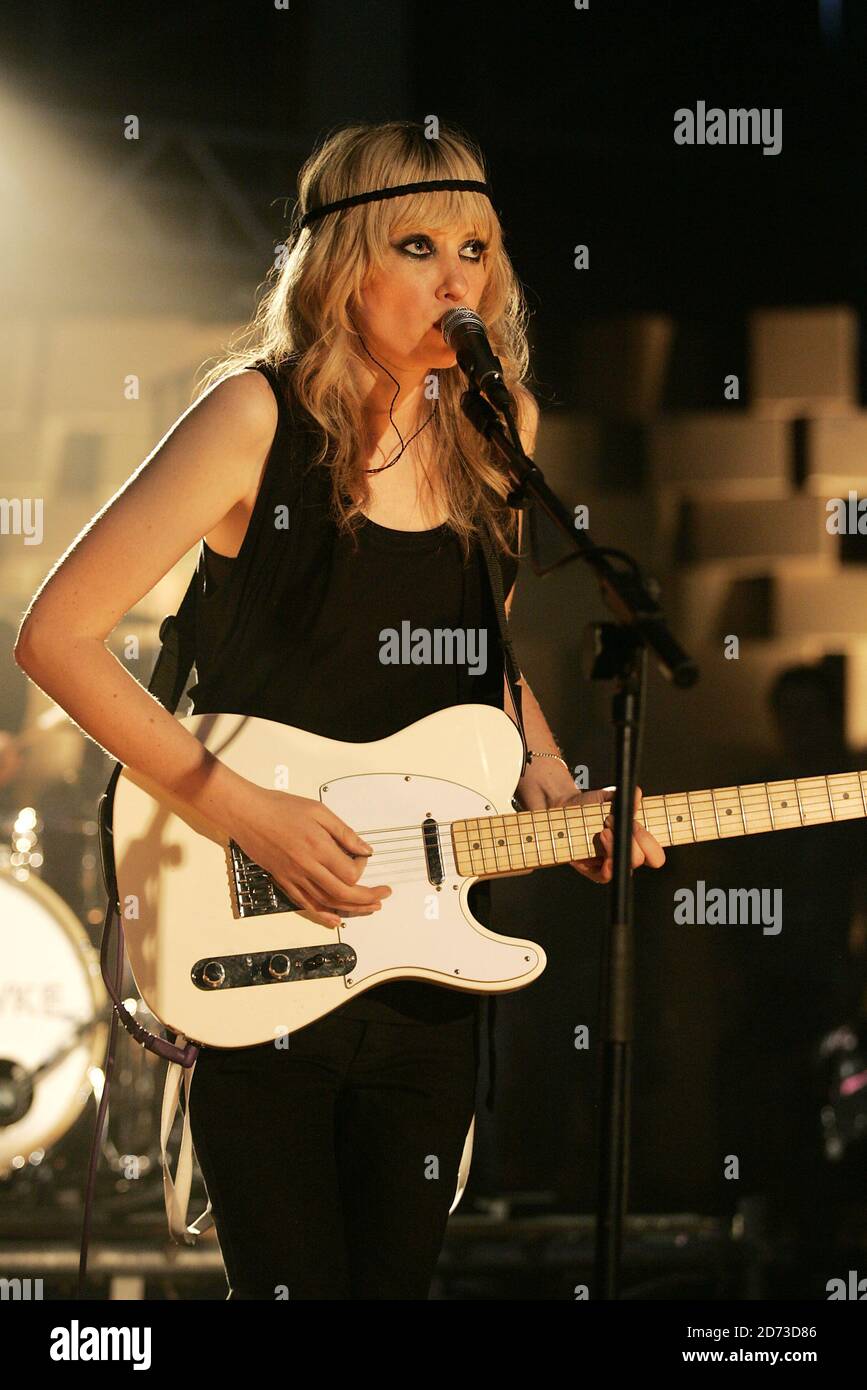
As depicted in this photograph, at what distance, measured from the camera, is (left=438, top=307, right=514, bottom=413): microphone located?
196cm

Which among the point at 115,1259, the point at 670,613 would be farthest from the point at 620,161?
the point at 115,1259

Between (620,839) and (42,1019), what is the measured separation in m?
3.55

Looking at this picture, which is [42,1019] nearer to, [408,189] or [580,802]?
[580,802]

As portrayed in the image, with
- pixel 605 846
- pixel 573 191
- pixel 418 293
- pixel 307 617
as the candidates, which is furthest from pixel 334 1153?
pixel 573 191

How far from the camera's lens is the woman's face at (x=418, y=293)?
2.25 m

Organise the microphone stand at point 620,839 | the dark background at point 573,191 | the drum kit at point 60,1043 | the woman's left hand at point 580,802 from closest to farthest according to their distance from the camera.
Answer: the microphone stand at point 620,839, the woman's left hand at point 580,802, the dark background at point 573,191, the drum kit at point 60,1043

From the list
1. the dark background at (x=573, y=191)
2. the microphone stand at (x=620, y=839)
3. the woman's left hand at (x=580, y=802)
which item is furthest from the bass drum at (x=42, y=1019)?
the microphone stand at (x=620, y=839)

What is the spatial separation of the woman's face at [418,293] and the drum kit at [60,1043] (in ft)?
9.42

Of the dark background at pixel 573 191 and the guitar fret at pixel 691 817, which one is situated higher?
the dark background at pixel 573 191

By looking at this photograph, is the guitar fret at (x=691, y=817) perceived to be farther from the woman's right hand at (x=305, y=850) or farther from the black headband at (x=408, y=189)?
the black headband at (x=408, y=189)

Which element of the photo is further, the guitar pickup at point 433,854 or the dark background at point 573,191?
the dark background at point 573,191

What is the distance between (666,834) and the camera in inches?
94.8

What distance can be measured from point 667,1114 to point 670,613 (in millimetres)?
1653

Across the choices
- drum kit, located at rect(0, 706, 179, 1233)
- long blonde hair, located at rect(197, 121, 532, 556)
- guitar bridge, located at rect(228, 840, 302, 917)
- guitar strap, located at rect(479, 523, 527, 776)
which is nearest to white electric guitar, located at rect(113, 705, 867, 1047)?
guitar bridge, located at rect(228, 840, 302, 917)
